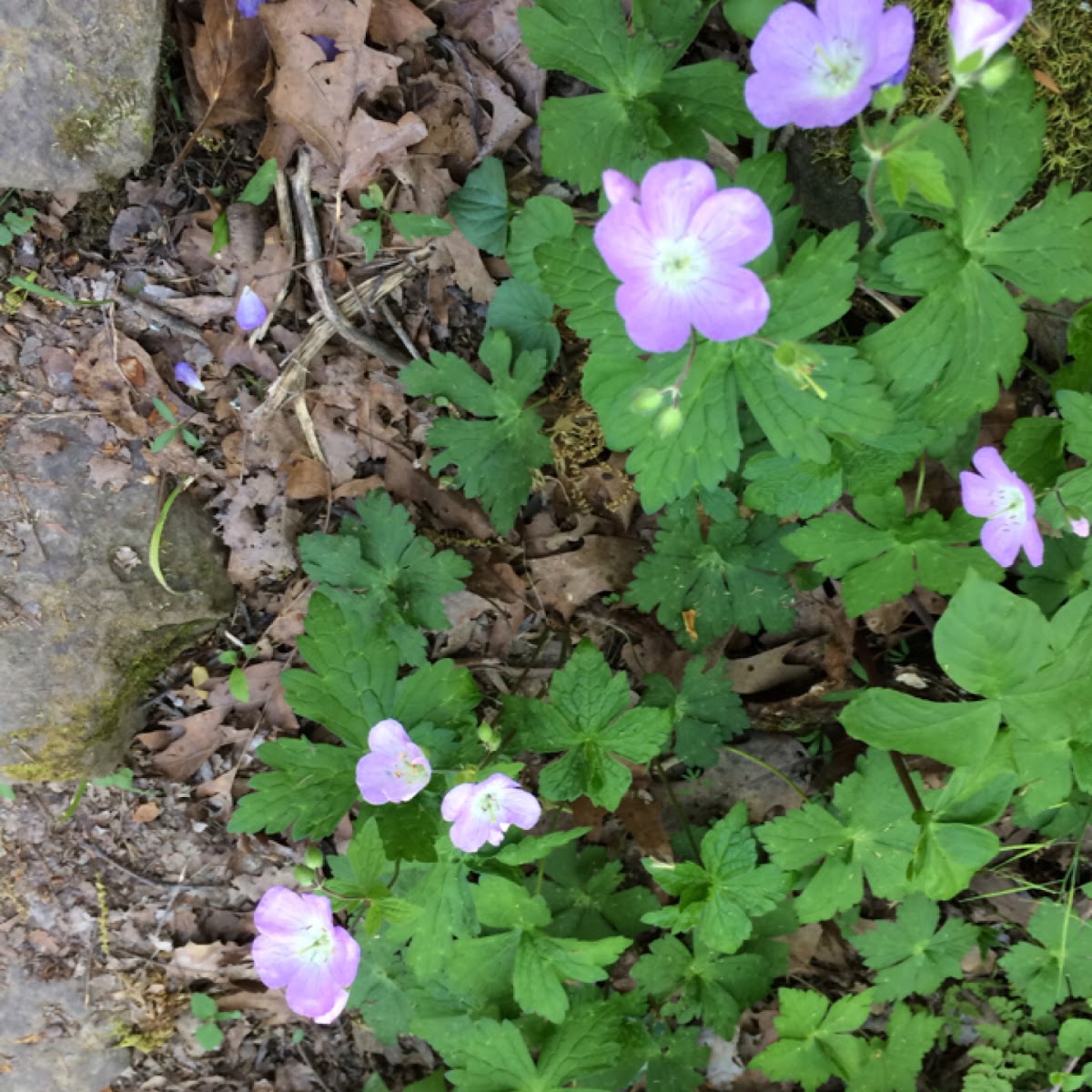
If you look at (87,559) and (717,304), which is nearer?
(717,304)

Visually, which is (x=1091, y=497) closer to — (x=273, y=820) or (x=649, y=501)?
(x=649, y=501)

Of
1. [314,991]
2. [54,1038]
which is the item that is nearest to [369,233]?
[314,991]

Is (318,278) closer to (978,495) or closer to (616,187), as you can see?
(616,187)

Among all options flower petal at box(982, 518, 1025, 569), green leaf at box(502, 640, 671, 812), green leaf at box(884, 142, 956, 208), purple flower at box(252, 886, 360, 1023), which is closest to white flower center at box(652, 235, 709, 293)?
green leaf at box(884, 142, 956, 208)

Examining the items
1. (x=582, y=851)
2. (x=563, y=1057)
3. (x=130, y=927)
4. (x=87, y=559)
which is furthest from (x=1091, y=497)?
(x=130, y=927)

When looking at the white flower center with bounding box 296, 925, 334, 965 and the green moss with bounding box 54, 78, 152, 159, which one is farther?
the green moss with bounding box 54, 78, 152, 159

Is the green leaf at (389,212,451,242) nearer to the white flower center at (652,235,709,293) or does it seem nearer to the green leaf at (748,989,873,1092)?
the white flower center at (652,235,709,293)
